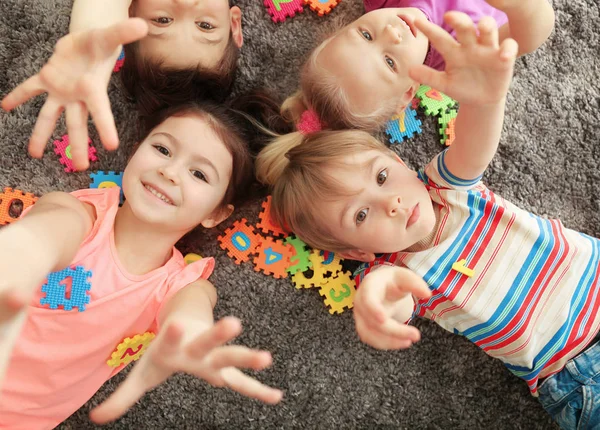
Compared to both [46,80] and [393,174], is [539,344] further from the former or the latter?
[46,80]

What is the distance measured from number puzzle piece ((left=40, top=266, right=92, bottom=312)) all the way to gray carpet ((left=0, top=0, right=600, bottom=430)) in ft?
1.02

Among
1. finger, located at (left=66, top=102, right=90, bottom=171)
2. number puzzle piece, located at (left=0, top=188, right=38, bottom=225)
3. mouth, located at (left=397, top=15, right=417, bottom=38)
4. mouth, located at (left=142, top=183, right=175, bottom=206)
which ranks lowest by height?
number puzzle piece, located at (left=0, top=188, right=38, bottom=225)

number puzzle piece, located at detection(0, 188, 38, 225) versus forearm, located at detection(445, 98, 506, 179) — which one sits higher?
forearm, located at detection(445, 98, 506, 179)

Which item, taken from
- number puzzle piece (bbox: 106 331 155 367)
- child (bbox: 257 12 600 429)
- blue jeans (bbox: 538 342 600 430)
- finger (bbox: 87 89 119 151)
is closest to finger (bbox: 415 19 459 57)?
child (bbox: 257 12 600 429)

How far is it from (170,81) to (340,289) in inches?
27.8

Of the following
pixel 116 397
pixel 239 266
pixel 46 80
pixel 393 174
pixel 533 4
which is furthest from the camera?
pixel 239 266

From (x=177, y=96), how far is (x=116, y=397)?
771mm

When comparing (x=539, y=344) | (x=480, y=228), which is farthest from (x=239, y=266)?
(x=539, y=344)

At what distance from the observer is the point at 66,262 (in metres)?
1.01

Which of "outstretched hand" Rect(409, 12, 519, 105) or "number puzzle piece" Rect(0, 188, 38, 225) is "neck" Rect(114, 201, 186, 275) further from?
"outstretched hand" Rect(409, 12, 519, 105)

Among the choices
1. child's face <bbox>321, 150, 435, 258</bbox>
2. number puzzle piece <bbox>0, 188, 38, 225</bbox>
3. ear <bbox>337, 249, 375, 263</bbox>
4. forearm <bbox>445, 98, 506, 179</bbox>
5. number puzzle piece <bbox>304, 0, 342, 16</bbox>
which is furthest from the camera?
number puzzle piece <bbox>304, 0, 342, 16</bbox>

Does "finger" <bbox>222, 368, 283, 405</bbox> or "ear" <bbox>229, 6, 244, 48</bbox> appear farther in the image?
"ear" <bbox>229, 6, 244, 48</bbox>

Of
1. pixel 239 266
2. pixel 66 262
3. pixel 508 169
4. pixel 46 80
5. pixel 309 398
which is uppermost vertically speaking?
pixel 46 80

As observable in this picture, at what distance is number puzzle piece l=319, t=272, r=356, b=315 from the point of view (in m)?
1.34
